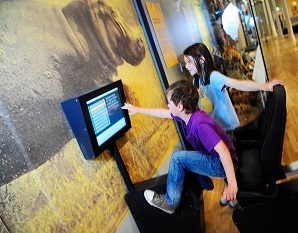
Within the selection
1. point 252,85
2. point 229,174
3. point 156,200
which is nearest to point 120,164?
point 156,200

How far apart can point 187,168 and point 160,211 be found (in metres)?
0.36

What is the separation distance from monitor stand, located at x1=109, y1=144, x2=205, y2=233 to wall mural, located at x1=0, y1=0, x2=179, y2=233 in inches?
3.5

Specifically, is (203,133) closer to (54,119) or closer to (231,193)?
(231,193)

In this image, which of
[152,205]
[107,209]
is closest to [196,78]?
[152,205]

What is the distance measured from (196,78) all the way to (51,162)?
158 cm

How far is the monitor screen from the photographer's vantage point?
1.42m

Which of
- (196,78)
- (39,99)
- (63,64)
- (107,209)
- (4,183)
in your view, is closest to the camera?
(4,183)

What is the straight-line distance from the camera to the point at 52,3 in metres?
1.61

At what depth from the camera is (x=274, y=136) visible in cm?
152

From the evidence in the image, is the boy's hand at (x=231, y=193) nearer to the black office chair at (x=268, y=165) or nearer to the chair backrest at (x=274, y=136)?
the black office chair at (x=268, y=165)

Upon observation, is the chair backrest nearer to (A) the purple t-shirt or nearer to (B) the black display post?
(A) the purple t-shirt

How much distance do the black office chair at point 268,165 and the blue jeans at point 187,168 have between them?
15 centimetres

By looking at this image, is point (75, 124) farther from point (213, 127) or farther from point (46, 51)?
point (213, 127)

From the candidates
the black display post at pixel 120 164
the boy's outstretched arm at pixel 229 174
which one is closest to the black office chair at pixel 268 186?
the boy's outstretched arm at pixel 229 174
